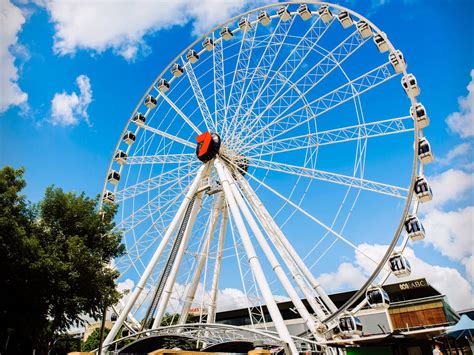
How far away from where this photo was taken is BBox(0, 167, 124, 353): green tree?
560 inches

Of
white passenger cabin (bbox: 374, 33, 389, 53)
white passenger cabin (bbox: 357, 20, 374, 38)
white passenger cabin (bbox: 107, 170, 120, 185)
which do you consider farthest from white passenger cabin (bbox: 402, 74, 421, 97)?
white passenger cabin (bbox: 107, 170, 120, 185)

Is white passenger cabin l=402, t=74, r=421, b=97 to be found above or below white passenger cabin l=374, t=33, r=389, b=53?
below

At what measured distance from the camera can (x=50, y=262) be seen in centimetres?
1477

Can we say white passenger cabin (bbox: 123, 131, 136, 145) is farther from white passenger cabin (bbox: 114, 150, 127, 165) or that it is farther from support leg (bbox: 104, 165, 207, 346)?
support leg (bbox: 104, 165, 207, 346)

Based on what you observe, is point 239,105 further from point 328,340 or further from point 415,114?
point 328,340

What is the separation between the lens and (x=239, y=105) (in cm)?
2392

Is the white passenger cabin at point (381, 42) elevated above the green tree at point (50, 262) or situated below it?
above

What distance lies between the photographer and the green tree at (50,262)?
1423cm

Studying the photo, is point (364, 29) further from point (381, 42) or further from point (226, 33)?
point (226, 33)

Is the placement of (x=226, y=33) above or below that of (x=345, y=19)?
above

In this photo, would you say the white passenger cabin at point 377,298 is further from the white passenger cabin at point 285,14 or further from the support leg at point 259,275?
the white passenger cabin at point 285,14

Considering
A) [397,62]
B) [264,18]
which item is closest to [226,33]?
[264,18]

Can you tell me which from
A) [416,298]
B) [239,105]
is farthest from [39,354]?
[416,298]

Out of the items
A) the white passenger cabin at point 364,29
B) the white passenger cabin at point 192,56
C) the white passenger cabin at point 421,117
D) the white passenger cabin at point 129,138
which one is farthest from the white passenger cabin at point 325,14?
the white passenger cabin at point 129,138
